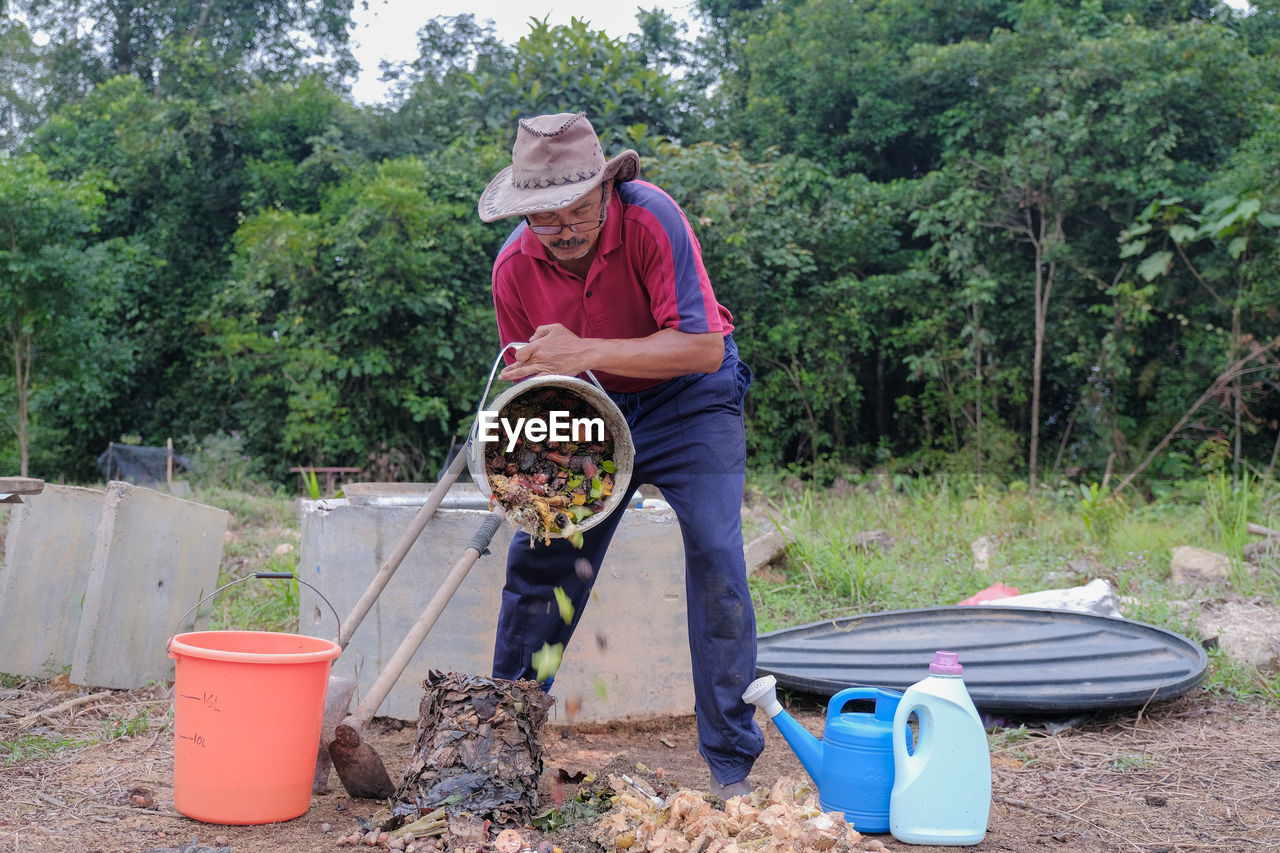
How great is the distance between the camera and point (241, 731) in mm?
2398

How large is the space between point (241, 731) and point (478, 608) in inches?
Answer: 39.0

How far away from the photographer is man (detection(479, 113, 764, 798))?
2.55 m

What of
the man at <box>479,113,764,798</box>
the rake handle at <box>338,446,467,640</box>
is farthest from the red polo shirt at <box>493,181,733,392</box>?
the rake handle at <box>338,446,467,640</box>

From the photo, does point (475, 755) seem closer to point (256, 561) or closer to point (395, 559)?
point (395, 559)

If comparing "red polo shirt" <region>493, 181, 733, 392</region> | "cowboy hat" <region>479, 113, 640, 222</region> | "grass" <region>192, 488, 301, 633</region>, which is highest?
"cowboy hat" <region>479, 113, 640, 222</region>

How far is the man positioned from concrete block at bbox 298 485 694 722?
19.5 inches

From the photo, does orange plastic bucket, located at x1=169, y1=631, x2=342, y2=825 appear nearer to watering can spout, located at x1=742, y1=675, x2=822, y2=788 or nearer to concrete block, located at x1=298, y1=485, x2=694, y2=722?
concrete block, located at x1=298, y1=485, x2=694, y2=722

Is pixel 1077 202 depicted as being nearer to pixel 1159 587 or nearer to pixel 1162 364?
pixel 1162 364

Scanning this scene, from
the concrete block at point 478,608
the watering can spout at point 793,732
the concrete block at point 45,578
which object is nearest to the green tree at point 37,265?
the concrete block at point 45,578

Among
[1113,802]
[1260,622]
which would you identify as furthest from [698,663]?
[1260,622]

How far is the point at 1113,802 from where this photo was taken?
2.75 m

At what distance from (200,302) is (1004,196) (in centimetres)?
837

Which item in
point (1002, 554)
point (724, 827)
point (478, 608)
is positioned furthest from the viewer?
point (1002, 554)

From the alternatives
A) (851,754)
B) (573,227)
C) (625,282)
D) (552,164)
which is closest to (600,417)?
(625,282)
